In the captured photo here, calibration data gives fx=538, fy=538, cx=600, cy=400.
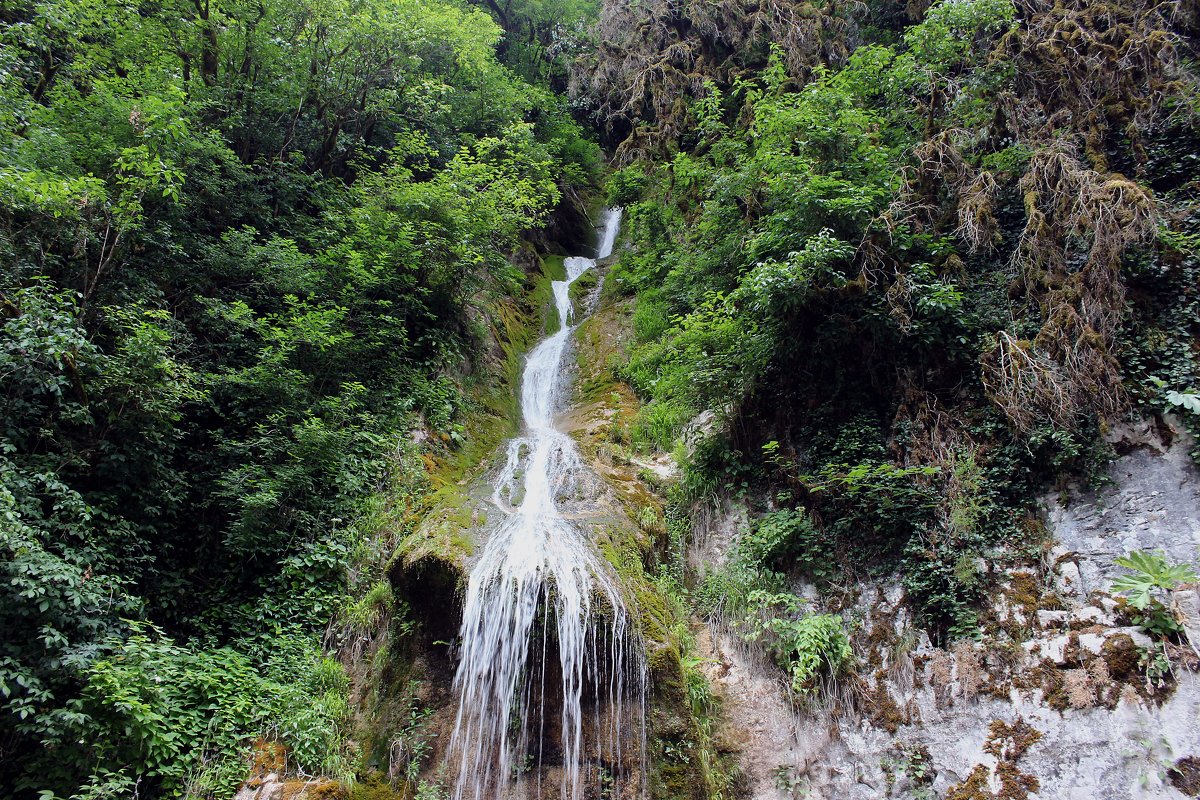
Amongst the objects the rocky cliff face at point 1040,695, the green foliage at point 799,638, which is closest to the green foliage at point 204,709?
the rocky cliff face at point 1040,695

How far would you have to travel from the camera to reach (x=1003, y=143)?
Result: 22.6ft

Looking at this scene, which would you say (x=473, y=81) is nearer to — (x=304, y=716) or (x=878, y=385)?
(x=878, y=385)

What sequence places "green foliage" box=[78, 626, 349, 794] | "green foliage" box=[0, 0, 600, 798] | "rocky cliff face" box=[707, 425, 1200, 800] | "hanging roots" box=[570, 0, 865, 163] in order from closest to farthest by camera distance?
"rocky cliff face" box=[707, 425, 1200, 800] < "green foliage" box=[78, 626, 349, 794] < "green foliage" box=[0, 0, 600, 798] < "hanging roots" box=[570, 0, 865, 163]

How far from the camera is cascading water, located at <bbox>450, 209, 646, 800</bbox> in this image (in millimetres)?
4883

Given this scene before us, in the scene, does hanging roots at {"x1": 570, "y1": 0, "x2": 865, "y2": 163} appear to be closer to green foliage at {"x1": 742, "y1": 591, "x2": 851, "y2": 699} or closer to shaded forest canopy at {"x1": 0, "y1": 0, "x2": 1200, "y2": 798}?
shaded forest canopy at {"x1": 0, "y1": 0, "x2": 1200, "y2": 798}

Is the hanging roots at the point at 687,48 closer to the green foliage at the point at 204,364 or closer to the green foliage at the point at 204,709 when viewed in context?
the green foliage at the point at 204,364

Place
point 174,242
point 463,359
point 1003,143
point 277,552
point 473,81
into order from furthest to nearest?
point 473,81 < point 463,359 < point 174,242 < point 1003,143 < point 277,552

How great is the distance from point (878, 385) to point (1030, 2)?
20.7 feet

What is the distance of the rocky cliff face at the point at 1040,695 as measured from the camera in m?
3.88

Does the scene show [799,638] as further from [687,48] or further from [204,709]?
[687,48]

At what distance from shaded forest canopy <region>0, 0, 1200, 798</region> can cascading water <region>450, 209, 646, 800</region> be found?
1275 mm

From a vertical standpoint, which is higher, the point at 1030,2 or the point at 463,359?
the point at 1030,2

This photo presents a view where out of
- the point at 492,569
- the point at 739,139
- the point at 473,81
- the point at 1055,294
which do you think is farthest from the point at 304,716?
the point at 473,81

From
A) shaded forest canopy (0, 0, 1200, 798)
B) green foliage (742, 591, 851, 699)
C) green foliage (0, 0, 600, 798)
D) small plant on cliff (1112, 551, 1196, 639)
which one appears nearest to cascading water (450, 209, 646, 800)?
shaded forest canopy (0, 0, 1200, 798)
